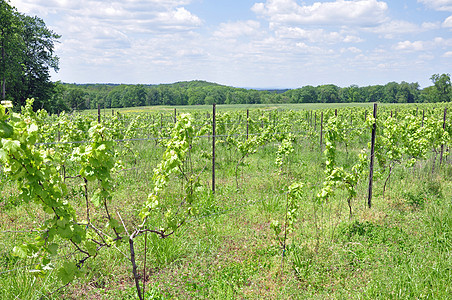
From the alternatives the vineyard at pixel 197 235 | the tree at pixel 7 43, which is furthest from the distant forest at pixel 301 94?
the vineyard at pixel 197 235

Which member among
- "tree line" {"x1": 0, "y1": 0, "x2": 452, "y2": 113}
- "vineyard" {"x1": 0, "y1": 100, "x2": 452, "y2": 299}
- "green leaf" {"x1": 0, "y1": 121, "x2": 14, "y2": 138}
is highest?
"tree line" {"x1": 0, "y1": 0, "x2": 452, "y2": 113}

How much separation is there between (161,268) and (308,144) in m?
10.5

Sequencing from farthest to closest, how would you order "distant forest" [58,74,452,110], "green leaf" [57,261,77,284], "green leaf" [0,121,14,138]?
1. "distant forest" [58,74,452,110]
2. "green leaf" [57,261,77,284]
3. "green leaf" [0,121,14,138]

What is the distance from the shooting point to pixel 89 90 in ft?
222

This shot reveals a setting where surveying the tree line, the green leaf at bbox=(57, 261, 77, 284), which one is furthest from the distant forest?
the green leaf at bbox=(57, 261, 77, 284)

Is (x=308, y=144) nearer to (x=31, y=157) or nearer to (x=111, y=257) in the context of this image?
(x=111, y=257)

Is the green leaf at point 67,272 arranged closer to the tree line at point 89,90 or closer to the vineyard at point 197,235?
the vineyard at point 197,235

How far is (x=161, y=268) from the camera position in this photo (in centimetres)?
420

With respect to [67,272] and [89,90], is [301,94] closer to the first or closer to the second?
[89,90]

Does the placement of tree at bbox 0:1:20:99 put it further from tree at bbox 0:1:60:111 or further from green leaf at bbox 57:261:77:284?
green leaf at bbox 57:261:77:284

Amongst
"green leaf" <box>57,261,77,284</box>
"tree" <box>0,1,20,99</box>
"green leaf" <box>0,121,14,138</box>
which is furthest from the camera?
"tree" <box>0,1,20,99</box>

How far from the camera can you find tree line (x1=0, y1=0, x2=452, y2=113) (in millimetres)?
24688

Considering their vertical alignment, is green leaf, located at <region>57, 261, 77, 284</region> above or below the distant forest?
below

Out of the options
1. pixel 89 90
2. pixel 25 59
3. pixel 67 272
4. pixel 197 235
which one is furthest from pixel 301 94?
pixel 67 272
